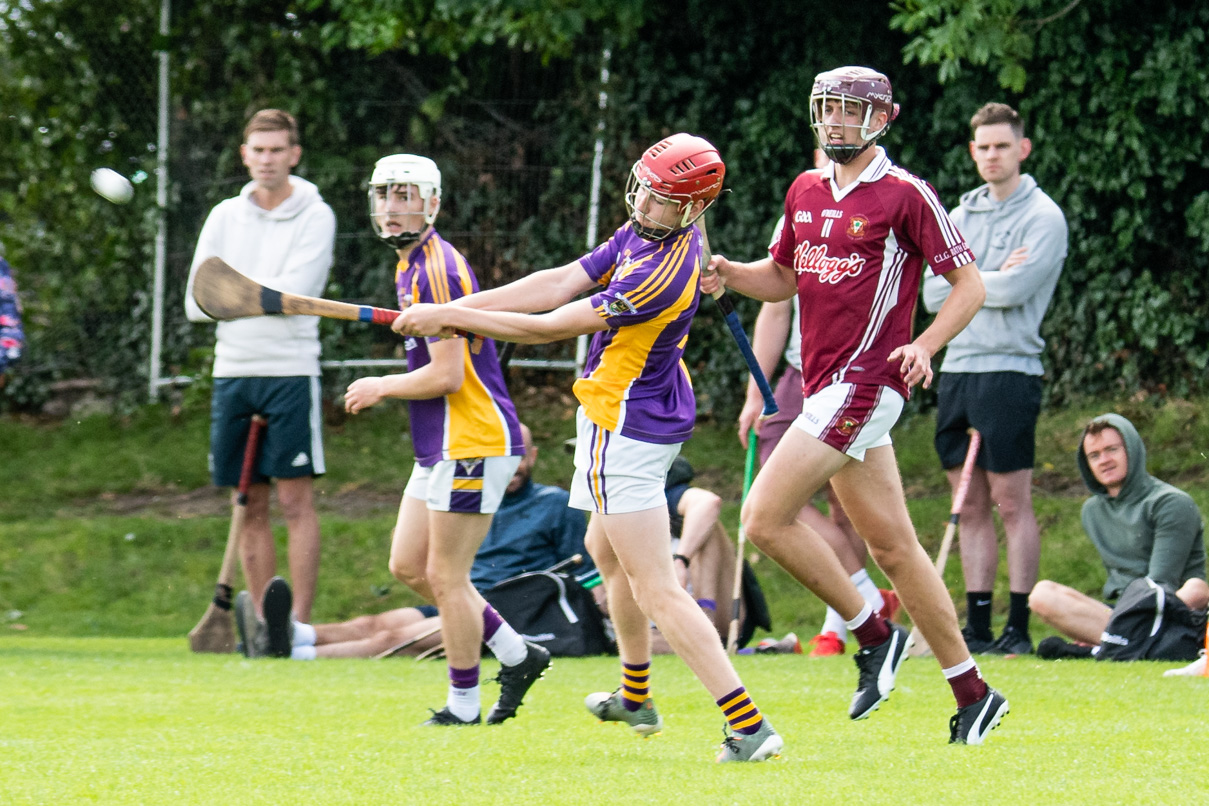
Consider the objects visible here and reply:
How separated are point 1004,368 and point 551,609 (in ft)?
8.66

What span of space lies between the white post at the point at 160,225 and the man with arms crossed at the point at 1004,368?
772 centimetres

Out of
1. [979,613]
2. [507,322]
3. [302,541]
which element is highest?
[507,322]

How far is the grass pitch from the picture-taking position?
175 inches

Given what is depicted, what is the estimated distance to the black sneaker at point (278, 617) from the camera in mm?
8398

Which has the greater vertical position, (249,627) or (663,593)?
(663,593)

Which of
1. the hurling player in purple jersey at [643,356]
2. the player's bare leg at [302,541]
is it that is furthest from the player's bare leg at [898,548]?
the player's bare leg at [302,541]

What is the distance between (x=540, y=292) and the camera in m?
5.54

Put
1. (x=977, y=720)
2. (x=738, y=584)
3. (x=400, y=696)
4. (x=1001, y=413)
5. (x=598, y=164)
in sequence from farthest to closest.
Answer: (x=598, y=164), (x=738, y=584), (x=1001, y=413), (x=400, y=696), (x=977, y=720)

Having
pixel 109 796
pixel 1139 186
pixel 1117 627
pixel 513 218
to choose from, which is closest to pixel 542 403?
pixel 513 218

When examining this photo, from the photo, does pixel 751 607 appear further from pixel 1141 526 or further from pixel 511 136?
pixel 511 136

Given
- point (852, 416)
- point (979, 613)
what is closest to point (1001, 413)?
point (979, 613)

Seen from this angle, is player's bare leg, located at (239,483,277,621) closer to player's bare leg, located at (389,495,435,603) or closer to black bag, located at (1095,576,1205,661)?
player's bare leg, located at (389,495,435,603)

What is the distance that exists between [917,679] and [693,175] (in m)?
3.08

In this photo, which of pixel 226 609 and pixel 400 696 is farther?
pixel 226 609
